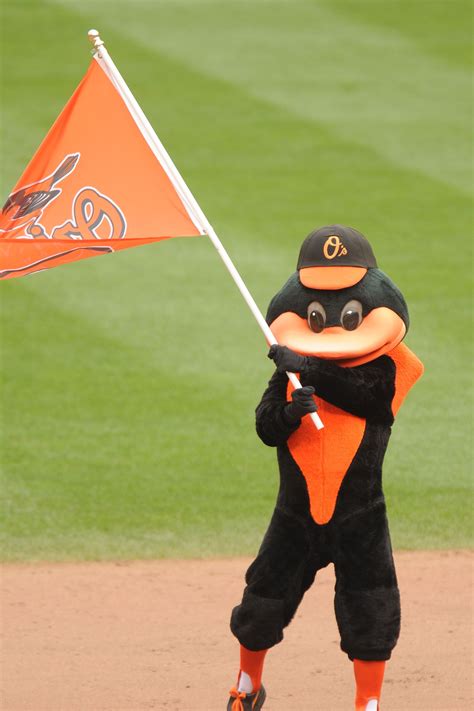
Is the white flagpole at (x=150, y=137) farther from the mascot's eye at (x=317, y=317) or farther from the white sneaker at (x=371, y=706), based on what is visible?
the white sneaker at (x=371, y=706)

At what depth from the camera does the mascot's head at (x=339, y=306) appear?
16.5 ft

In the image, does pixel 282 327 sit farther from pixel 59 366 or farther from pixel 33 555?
pixel 59 366

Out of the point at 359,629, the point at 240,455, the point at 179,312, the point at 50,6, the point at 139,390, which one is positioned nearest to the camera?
the point at 359,629

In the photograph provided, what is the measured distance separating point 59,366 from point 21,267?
5.03 m

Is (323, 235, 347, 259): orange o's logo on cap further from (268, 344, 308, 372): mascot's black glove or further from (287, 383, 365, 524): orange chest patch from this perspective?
(287, 383, 365, 524): orange chest patch

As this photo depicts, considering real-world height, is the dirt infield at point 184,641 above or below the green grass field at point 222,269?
above

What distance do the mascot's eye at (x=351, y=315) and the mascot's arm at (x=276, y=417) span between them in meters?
0.31

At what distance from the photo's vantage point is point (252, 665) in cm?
541

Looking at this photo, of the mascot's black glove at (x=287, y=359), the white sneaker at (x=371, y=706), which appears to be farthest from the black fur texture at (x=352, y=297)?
the white sneaker at (x=371, y=706)

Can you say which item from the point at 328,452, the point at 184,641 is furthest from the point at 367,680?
the point at 184,641

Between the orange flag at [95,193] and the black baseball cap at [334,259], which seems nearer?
the black baseball cap at [334,259]

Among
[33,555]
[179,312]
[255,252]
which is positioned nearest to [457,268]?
[255,252]

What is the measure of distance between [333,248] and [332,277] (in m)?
0.13

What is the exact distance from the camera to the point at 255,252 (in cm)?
1202
